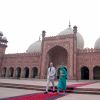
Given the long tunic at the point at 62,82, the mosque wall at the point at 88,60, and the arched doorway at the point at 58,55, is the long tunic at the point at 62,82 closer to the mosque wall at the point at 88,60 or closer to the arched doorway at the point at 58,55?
the mosque wall at the point at 88,60

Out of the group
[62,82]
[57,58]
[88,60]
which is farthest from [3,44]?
[62,82]

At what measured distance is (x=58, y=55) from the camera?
18750 millimetres

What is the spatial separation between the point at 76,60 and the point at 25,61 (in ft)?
23.1

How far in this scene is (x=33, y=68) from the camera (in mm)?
19312

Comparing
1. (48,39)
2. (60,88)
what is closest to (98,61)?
Answer: (48,39)

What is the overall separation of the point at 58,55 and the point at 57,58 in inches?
15.2

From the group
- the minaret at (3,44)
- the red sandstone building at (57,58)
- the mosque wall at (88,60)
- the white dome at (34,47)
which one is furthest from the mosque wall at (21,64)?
the mosque wall at (88,60)

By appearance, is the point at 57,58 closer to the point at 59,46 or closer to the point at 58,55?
the point at 58,55

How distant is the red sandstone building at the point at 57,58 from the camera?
15688 mm

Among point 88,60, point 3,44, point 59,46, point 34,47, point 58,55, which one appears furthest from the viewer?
point 34,47

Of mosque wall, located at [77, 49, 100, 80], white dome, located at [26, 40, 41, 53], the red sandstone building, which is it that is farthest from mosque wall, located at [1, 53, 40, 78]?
mosque wall, located at [77, 49, 100, 80]

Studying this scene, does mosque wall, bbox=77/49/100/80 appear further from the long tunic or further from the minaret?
the minaret

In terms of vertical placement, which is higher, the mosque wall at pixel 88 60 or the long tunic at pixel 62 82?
the mosque wall at pixel 88 60

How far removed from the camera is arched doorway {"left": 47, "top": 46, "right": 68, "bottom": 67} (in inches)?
714
